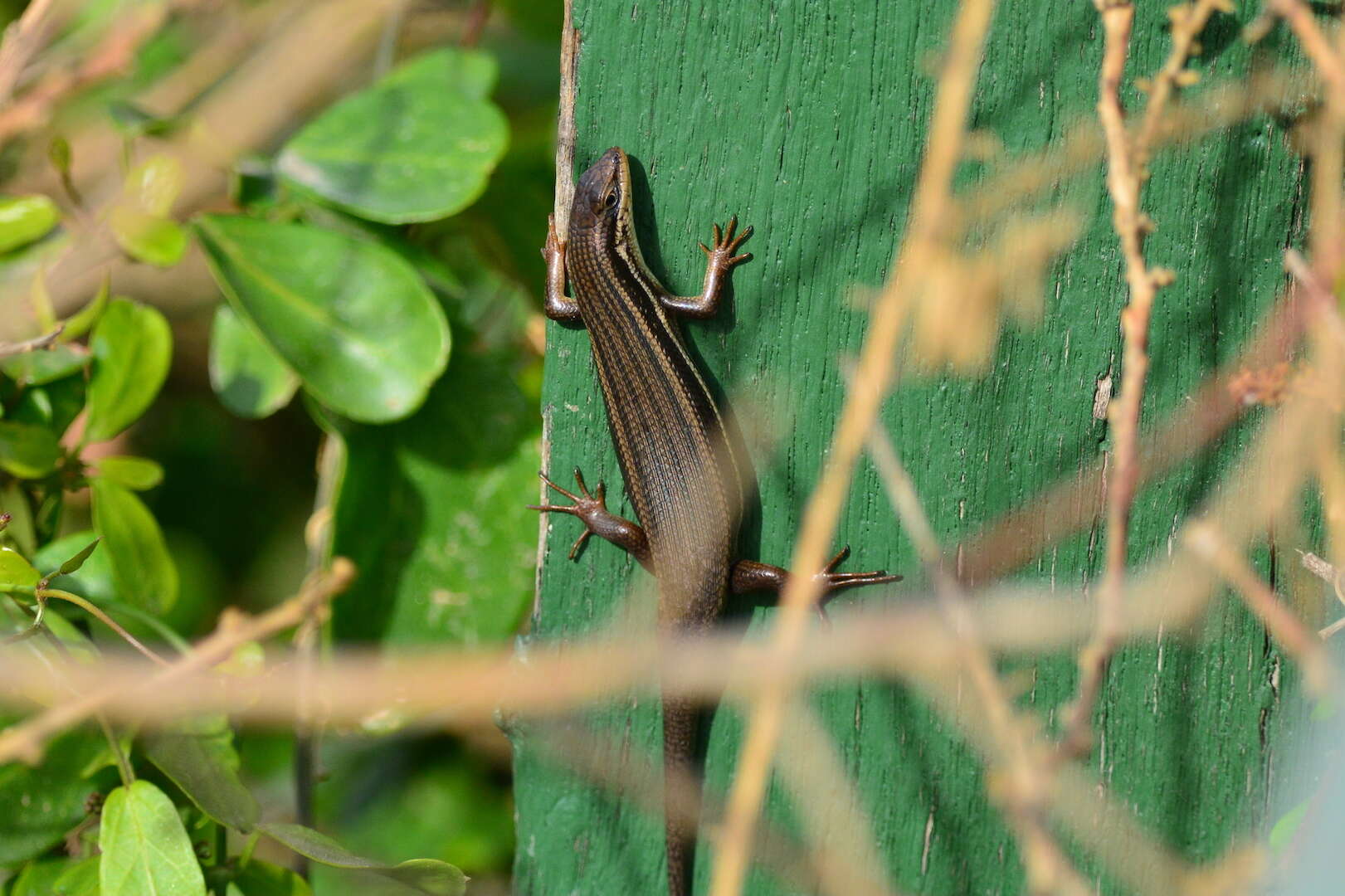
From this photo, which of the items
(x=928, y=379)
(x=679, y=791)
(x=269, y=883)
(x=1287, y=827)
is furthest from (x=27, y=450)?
(x=1287, y=827)

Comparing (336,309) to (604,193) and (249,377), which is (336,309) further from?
(604,193)

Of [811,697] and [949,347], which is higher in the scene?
[949,347]

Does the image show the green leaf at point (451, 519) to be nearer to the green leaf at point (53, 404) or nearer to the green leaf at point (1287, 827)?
the green leaf at point (53, 404)

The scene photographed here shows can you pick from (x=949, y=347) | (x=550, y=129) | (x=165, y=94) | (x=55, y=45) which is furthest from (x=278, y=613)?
(x=165, y=94)

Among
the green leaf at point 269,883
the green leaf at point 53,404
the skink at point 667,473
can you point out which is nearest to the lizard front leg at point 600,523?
the skink at point 667,473

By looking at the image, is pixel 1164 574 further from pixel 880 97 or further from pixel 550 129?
pixel 550 129

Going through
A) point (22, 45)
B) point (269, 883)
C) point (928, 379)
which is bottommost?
point (269, 883)
